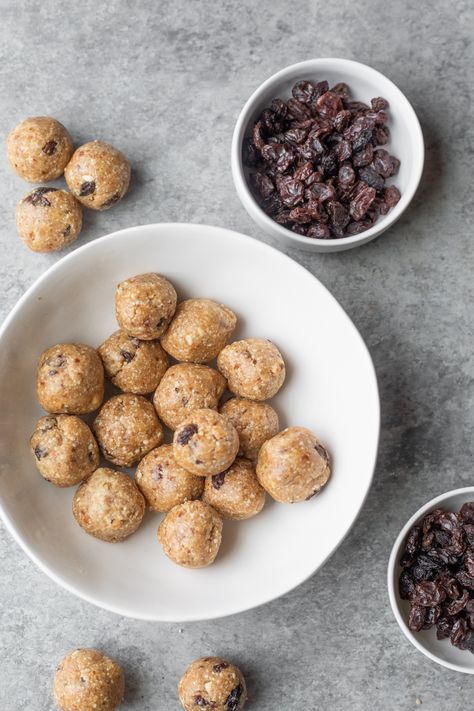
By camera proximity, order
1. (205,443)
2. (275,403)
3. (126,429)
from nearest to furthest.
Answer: (205,443) < (126,429) < (275,403)

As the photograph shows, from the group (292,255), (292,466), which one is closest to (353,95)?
(292,255)

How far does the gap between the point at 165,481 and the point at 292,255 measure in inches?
22.2

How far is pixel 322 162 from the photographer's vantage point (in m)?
1.60

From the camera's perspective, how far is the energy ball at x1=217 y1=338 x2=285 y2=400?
151cm

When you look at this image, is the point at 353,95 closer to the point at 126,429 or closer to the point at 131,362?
the point at 131,362

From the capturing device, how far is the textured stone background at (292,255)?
1689mm

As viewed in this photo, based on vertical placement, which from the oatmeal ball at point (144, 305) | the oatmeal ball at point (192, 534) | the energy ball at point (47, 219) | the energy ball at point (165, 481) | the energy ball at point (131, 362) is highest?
the energy ball at point (47, 219)

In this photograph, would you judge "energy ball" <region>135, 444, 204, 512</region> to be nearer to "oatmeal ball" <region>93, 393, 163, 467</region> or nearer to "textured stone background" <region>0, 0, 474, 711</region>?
"oatmeal ball" <region>93, 393, 163, 467</region>

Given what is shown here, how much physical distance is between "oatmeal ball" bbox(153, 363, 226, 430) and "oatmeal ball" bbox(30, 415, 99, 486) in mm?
157

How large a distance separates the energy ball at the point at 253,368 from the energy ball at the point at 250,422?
0.07 ft

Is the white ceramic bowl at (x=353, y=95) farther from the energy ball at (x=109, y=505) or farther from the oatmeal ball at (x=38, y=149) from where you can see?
the energy ball at (x=109, y=505)

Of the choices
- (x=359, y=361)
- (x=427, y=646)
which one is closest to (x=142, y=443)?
(x=359, y=361)

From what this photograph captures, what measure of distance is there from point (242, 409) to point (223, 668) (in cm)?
55

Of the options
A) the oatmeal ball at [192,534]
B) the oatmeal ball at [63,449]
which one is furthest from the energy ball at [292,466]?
the oatmeal ball at [63,449]
